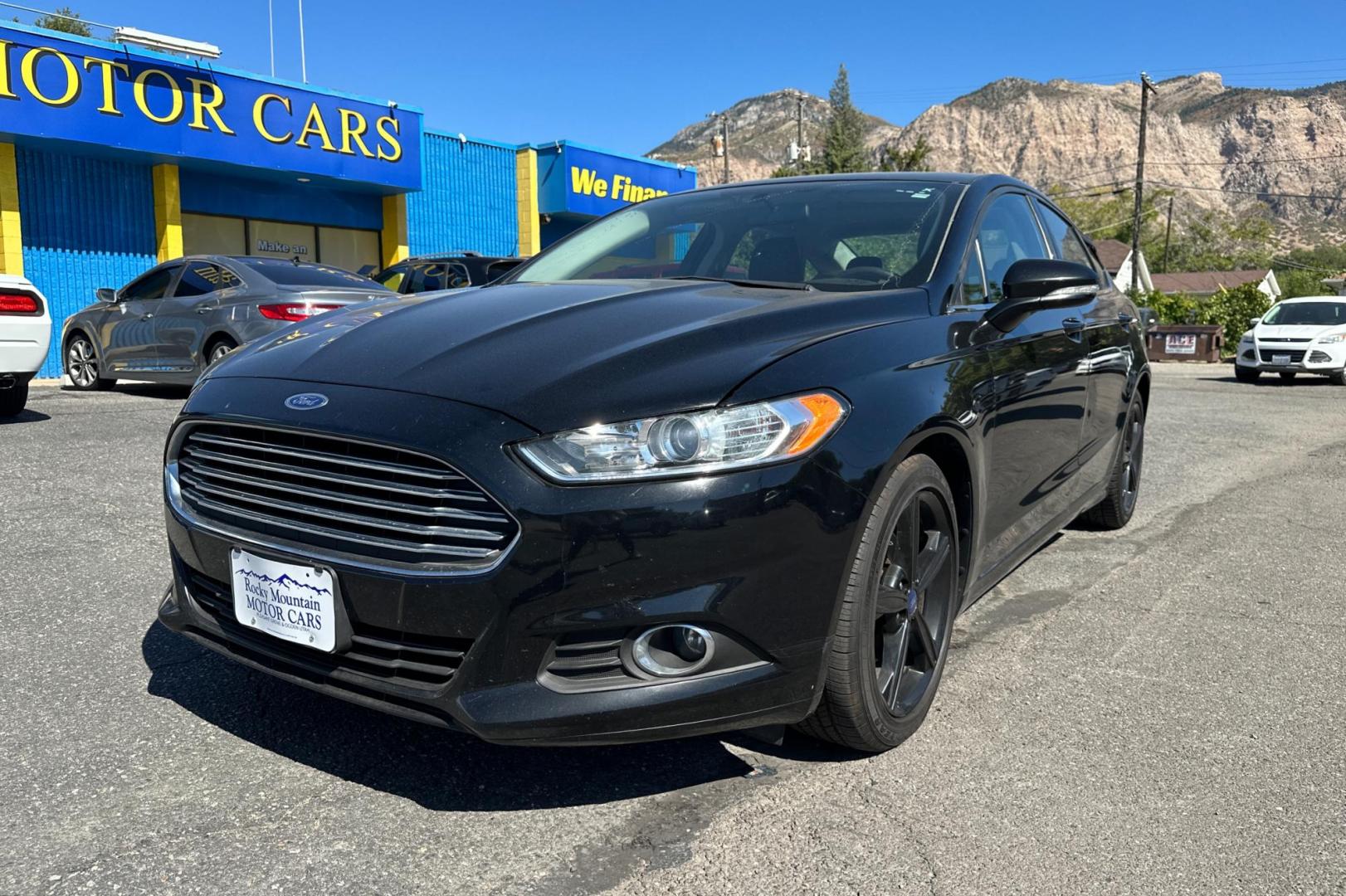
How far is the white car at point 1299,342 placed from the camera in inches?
707

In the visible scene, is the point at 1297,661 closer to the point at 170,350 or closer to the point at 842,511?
the point at 842,511

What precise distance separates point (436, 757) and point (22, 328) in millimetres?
6301

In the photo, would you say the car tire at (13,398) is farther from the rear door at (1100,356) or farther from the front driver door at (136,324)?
the rear door at (1100,356)

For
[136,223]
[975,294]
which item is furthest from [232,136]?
[975,294]

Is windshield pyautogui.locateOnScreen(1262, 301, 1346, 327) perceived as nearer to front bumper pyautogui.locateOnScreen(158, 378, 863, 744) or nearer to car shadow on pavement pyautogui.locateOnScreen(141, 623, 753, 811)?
car shadow on pavement pyautogui.locateOnScreen(141, 623, 753, 811)

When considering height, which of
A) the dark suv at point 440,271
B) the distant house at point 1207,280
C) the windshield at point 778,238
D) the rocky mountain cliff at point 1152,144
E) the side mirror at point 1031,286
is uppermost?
the rocky mountain cliff at point 1152,144

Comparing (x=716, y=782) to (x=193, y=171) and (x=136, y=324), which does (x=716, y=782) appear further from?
(x=193, y=171)

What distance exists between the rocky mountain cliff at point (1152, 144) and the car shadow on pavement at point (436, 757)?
172479mm

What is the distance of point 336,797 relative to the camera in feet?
8.05

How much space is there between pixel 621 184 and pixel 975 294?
21329 millimetres

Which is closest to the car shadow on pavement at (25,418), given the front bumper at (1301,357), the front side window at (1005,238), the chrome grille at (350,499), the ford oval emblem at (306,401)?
the chrome grille at (350,499)

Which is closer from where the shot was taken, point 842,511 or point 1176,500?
point 842,511

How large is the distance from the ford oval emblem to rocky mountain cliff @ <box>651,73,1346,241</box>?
173 meters

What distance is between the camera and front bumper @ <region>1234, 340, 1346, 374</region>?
706 inches
